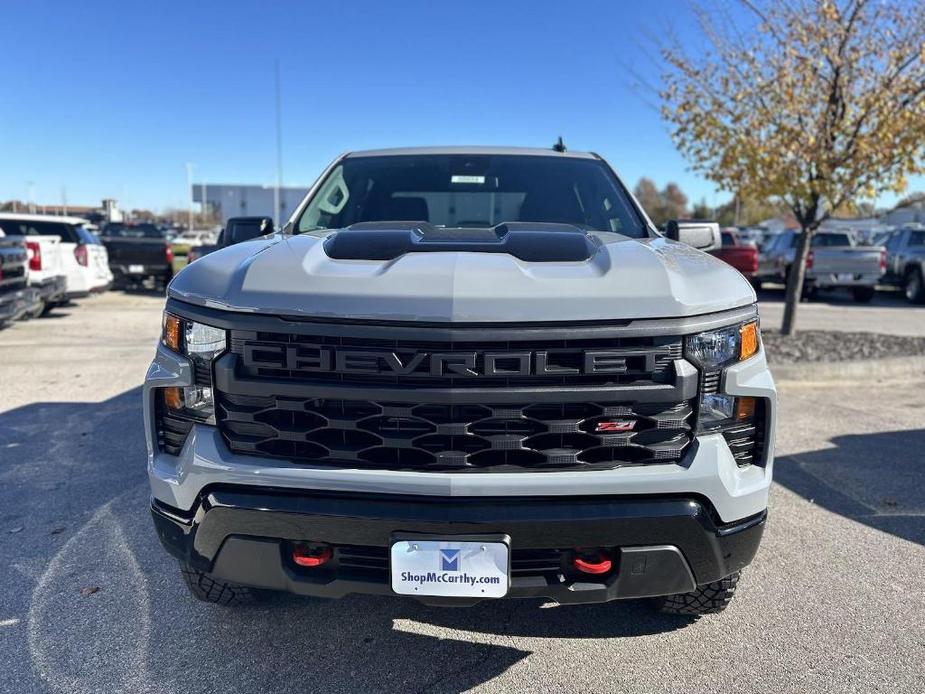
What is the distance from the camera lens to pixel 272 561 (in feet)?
7.23

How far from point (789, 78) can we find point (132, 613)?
26.3 feet

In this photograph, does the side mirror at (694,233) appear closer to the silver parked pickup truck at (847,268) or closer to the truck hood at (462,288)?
the truck hood at (462,288)

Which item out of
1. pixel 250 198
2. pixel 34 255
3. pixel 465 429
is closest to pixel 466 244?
pixel 465 429

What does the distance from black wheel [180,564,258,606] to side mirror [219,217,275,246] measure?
168cm

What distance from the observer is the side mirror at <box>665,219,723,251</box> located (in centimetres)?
366

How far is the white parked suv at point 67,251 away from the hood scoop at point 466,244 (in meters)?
9.75

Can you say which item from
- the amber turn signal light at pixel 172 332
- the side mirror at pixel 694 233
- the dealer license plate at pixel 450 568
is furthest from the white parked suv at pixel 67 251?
the dealer license plate at pixel 450 568

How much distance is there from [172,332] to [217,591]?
1.10 meters

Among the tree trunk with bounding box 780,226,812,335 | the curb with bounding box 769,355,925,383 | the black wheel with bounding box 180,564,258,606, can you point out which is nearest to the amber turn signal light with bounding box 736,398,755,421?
the black wheel with bounding box 180,564,258,606

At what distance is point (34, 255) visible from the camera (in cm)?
1032

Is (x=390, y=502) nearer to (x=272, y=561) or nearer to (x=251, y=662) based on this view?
(x=272, y=561)

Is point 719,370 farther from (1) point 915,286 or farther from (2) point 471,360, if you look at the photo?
(1) point 915,286

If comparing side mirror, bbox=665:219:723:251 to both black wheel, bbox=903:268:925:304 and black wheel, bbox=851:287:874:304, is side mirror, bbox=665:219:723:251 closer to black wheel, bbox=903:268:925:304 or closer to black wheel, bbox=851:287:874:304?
black wheel, bbox=851:287:874:304

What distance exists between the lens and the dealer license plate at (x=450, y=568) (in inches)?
82.9
